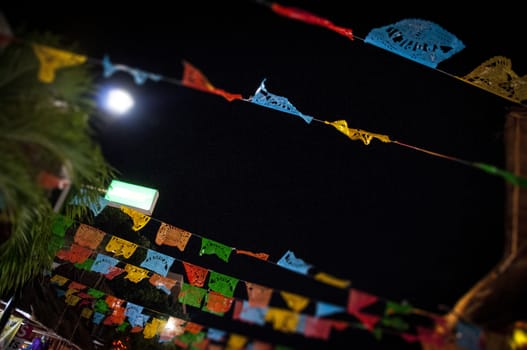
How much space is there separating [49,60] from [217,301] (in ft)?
19.1

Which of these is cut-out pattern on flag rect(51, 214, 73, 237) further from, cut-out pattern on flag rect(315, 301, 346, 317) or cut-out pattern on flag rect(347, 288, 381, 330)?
cut-out pattern on flag rect(347, 288, 381, 330)

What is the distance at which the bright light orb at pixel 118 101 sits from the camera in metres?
3.29

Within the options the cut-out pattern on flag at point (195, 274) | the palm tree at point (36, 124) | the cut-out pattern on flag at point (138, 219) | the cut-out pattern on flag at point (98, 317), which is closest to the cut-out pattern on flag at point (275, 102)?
the palm tree at point (36, 124)

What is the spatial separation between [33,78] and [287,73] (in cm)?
409

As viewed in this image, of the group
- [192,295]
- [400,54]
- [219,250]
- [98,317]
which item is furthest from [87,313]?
[400,54]

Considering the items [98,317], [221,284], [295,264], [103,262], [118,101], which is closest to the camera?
[118,101]

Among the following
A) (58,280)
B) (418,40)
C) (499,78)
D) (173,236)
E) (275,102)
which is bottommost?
(58,280)

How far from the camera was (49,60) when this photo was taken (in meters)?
3.08

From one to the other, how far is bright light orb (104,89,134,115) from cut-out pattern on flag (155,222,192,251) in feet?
13.9

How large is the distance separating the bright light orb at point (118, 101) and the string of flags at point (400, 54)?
18 centimetres

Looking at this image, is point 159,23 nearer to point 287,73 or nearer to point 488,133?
point 287,73

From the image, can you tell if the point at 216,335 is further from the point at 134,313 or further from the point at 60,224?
the point at 134,313

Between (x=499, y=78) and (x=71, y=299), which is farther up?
(x=499, y=78)

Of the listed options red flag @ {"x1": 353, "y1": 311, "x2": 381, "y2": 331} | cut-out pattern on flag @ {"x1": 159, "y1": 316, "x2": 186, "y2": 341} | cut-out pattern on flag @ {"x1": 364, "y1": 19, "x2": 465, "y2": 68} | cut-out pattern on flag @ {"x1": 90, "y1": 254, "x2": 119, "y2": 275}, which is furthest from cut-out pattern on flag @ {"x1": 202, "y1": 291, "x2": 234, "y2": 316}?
cut-out pattern on flag @ {"x1": 364, "y1": 19, "x2": 465, "y2": 68}
